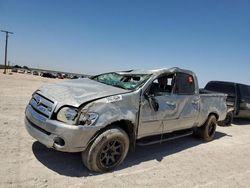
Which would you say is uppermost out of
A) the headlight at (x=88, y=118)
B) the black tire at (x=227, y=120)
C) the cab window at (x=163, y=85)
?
the cab window at (x=163, y=85)

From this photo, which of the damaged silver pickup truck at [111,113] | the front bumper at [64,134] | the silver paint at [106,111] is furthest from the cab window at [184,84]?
the front bumper at [64,134]

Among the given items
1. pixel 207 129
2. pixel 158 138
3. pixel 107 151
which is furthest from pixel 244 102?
pixel 107 151

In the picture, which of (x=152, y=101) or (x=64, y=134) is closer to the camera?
(x=64, y=134)

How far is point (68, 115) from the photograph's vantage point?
395cm

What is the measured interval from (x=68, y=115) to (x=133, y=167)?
5.58 feet

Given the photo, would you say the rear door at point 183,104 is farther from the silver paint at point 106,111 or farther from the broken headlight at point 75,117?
the broken headlight at point 75,117

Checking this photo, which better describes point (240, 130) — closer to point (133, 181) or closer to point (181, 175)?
point (181, 175)

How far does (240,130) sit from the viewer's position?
32.3 feet

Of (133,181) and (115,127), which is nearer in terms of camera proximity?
(133,181)

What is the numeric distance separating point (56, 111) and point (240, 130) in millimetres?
8276

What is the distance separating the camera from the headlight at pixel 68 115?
391 cm

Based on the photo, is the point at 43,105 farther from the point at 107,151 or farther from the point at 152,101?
the point at 152,101

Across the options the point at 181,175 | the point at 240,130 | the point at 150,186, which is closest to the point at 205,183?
the point at 181,175

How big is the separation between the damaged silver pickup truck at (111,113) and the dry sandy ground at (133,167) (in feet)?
1.19
